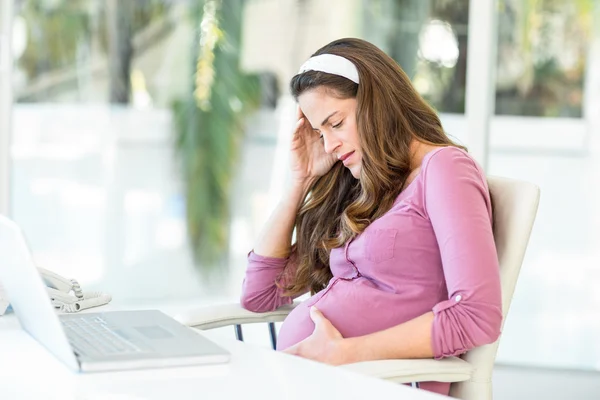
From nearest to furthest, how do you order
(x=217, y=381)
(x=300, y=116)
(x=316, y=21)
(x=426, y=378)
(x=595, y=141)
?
(x=217, y=381) → (x=426, y=378) → (x=300, y=116) → (x=595, y=141) → (x=316, y=21)

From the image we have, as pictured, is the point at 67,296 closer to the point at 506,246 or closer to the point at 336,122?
the point at 336,122

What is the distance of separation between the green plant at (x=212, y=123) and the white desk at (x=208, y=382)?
255cm

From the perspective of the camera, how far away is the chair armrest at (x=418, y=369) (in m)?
1.61

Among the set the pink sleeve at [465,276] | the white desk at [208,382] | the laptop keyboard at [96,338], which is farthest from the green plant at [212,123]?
the white desk at [208,382]

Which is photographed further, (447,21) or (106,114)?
(106,114)

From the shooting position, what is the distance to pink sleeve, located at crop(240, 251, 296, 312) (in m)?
2.25

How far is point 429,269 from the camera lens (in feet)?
6.21

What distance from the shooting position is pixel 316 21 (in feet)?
12.3

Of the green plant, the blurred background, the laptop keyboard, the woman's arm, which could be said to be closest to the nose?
the woman's arm

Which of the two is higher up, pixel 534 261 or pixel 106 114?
pixel 106 114

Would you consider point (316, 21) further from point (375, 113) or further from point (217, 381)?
point (217, 381)

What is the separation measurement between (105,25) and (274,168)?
927 mm

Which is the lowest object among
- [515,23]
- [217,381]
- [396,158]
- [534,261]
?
[534,261]

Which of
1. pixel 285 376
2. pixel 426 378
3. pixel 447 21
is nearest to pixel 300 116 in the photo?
pixel 426 378
